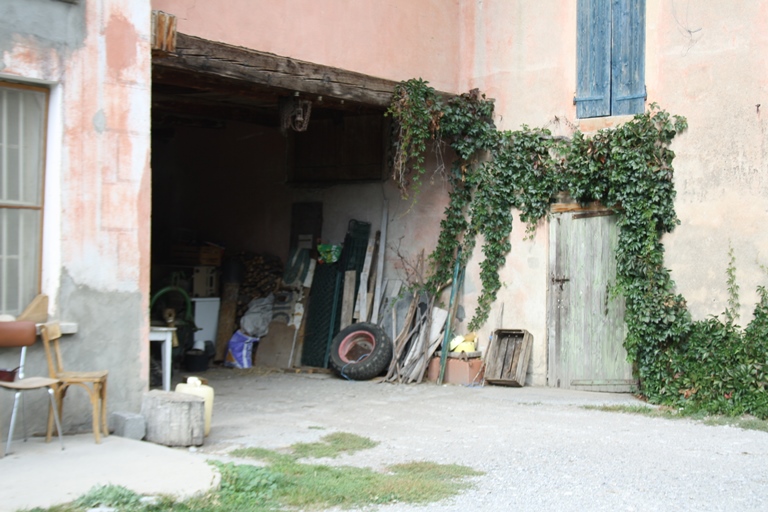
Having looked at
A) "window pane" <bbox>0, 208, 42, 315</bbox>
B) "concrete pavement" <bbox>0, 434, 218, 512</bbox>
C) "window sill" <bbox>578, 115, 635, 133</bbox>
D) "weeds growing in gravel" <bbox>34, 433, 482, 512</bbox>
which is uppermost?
"window sill" <bbox>578, 115, 635, 133</bbox>

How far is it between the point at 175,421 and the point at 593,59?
21.9ft

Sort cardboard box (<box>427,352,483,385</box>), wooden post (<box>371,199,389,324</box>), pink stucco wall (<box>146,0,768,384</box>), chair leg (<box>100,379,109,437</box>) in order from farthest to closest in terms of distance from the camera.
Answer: wooden post (<box>371,199,389,324</box>), cardboard box (<box>427,352,483,385</box>), pink stucco wall (<box>146,0,768,384</box>), chair leg (<box>100,379,109,437</box>)

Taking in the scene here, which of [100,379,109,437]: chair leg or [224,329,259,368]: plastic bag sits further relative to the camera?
[224,329,259,368]: plastic bag

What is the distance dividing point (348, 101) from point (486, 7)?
2581mm

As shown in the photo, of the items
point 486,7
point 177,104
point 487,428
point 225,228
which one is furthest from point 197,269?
point 487,428

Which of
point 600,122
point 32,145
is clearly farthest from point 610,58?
Answer: point 32,145

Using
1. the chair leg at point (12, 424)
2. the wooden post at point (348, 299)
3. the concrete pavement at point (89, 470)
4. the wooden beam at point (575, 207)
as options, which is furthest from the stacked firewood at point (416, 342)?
the chair leg at point (12, 424)

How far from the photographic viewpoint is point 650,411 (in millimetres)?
9578

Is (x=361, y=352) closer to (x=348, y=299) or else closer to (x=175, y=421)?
(x=348, y=299)

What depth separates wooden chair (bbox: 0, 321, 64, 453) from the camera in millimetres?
6523

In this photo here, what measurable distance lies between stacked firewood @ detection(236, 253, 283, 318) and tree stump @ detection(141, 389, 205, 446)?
6.74 metres

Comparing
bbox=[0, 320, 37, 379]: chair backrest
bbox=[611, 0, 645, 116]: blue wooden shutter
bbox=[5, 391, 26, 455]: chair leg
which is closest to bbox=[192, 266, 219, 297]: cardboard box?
bbox=[611, 0, 645, 116]: blue wooden shutter

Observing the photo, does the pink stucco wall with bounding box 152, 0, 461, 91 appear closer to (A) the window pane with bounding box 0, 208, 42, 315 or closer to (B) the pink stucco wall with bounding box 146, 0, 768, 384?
(B) the pink stucco wall with bounding box 146, 0, 768, 384

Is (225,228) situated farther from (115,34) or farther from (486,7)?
(115,34)
